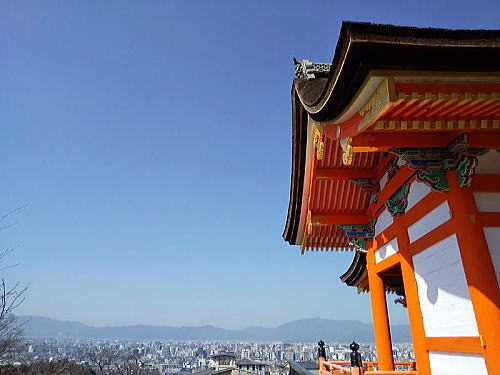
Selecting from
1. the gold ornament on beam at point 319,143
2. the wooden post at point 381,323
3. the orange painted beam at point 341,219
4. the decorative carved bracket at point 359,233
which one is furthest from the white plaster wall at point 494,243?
the orange painted beam at point 341,219

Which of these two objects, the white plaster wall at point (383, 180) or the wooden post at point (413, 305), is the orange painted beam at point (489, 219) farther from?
the white plaster wall at point (383, 180)

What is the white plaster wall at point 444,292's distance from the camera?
408 centimetres

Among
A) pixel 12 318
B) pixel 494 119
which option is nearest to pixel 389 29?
pixel 494 119

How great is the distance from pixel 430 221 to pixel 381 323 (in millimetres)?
3240

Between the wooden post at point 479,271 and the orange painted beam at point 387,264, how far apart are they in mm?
2090

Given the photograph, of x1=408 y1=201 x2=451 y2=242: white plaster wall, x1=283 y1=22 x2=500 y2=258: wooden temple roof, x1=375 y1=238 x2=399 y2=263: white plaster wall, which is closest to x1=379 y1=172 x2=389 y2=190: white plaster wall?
x1=375 y1=238 x2=399 y2=263: white plaster wall

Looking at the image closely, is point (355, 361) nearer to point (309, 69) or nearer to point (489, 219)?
point (489, 219)

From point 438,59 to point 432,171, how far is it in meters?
1.85

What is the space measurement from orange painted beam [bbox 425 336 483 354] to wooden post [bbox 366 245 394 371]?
2.22m

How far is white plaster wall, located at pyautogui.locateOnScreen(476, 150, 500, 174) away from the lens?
4469 millimetres

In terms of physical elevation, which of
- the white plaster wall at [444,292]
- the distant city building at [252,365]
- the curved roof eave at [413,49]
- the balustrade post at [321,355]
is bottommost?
the distant city building at [252,365]

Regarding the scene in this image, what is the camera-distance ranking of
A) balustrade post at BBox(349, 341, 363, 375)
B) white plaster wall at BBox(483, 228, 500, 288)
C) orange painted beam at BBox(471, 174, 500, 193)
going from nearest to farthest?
white plaster wall at BBox(483, 228, 500, 288) → orange painted beam at BBox(471, 174, 500, 193) → balustrade post at BBox(349, 341, 363, 375)

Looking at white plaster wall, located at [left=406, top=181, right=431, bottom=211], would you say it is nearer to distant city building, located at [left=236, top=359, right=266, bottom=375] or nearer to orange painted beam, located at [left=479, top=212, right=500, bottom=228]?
orange painted beam, located at [left=479, top=212, right=500, bottom=228]

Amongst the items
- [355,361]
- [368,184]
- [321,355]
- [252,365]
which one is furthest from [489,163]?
[252,365]
